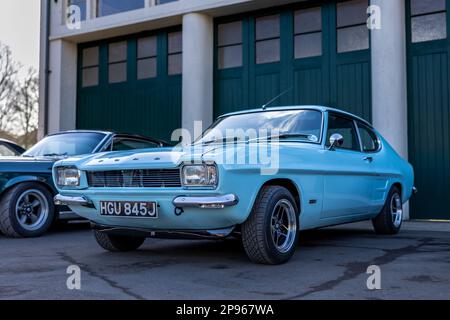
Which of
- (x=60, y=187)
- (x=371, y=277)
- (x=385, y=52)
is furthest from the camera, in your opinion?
(x=385, y=52)

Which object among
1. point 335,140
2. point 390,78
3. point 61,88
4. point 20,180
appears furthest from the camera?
point 61,88

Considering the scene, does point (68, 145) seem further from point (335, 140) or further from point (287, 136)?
point (335, 140)

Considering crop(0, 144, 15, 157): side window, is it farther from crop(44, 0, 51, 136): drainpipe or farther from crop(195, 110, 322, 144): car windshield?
crop(44, 0, 51, 136): drainpipe

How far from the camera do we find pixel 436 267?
165 inches

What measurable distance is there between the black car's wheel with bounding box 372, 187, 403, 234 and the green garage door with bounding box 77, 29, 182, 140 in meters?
6.56

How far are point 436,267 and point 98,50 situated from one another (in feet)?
38.3

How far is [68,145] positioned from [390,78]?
552 centimetres

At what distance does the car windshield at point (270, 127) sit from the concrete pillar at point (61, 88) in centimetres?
933

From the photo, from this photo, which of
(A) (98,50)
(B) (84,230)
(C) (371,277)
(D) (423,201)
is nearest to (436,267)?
(C) (371,277)

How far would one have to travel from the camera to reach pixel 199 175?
12.8ft

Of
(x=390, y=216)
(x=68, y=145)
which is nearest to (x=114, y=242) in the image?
(x=68, y=145)

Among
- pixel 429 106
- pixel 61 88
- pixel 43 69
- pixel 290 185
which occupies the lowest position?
pixel 290 185

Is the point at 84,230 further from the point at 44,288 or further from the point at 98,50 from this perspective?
the point at 98,50

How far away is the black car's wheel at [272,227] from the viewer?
13.2 feet
